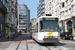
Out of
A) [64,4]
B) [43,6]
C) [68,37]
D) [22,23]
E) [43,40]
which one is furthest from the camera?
[22,23]

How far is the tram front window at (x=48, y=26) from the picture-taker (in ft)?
43.8

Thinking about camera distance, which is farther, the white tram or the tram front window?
the tram front window

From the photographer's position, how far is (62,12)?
136 ft

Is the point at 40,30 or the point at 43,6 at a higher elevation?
the point at 43,6

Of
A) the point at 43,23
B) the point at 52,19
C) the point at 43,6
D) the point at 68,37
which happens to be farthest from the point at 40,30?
the point at 43,6

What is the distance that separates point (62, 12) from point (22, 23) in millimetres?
83026

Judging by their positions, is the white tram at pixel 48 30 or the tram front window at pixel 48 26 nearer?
the white tram at pixel 48 30

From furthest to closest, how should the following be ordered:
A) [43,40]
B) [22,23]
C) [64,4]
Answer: [22,23] → [64,4] → [43,40]

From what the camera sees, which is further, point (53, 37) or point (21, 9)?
point (21, 9)

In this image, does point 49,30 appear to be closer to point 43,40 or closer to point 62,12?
point 43,40

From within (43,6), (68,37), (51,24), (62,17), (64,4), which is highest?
(43,6)

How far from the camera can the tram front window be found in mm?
13336

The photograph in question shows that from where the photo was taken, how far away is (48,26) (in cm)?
1337

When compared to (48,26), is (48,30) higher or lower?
lower
